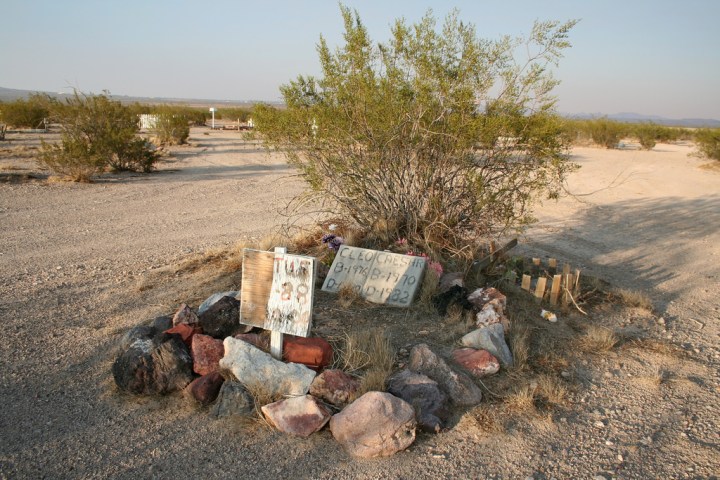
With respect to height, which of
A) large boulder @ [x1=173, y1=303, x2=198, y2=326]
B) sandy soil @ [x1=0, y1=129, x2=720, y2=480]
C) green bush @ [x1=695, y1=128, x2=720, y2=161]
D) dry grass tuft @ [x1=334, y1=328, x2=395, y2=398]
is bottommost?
sandy soil @ [x1=0, y1=129, x2=720, y2=480]

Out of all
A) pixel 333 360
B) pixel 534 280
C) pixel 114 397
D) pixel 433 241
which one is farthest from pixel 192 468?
pixel 534 280

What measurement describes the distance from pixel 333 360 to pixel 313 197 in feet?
11.7

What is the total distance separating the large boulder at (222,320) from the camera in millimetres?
4434

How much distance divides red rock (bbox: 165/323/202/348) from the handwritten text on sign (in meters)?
1.57

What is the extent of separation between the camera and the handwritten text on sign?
5.41 m

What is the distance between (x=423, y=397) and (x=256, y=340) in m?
1.32

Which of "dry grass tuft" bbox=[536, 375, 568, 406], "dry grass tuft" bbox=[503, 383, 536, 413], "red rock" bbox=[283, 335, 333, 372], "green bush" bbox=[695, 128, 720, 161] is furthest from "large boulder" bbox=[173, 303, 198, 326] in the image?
"green bush" bbox=[695, 128, 720, 161]

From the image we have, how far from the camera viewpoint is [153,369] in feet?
13.0

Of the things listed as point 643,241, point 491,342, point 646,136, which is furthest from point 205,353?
point 646,136

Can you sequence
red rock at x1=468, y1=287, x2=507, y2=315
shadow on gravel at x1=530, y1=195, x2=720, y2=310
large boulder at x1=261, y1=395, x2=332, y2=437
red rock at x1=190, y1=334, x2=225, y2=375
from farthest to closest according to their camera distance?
1. shadow on gravel at x1=530, y1=195, x2=720, y2=310
2. red rock at x1=468, y1=287, x2=507, y2=315
3. red rock at x1=190, y1=334, x2=225, y2=375
4. large boulder at x1=261, y1=395, x2=332, y2=437

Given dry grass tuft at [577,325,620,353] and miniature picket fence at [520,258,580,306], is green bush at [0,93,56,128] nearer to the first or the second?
miniature picket fence at [520,258,580,306]

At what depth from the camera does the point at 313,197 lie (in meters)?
7.49

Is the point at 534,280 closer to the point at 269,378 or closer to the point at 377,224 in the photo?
the point at 377,224

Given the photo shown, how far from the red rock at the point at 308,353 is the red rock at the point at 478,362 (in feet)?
3.31
